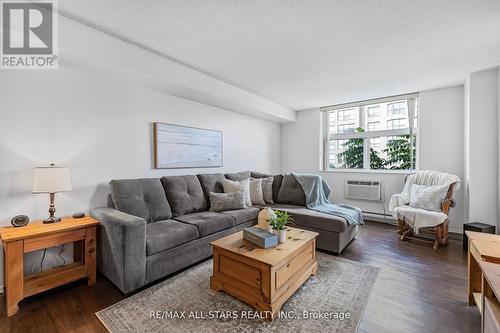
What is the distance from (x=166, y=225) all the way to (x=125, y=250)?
59 cm

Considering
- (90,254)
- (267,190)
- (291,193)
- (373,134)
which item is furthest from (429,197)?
(90,254)

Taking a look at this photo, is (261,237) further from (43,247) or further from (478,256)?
(43,247)

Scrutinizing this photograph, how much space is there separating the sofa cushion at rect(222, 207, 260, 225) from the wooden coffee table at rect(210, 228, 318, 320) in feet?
2.73

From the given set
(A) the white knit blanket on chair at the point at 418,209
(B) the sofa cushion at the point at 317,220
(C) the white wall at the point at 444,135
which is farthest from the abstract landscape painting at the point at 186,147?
(C) the white wall at the point at 444,135

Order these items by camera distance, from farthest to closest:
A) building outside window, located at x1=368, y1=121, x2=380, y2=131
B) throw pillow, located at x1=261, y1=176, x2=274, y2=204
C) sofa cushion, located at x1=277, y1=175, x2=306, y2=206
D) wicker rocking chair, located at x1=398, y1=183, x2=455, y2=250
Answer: building outside window, located at x1=368, y1=121, x2=380, y2=131
throw pillow, located at x1=261, y1=176, x2=274, y2=204
sofa cushion, located at x1=277, y1=175, x2=306, y2=206
wicker rocking chair, located at x1=398, y1=183, x2=455, y2=250

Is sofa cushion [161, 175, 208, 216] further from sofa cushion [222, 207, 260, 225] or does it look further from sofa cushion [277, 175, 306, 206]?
sofa cushion [277, 175, 306, 206]

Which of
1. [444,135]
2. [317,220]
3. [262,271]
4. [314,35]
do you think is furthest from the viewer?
[444,135]

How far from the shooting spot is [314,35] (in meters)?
2.20

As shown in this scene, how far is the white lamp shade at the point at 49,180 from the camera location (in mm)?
1969

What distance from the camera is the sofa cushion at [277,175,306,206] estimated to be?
372 cm

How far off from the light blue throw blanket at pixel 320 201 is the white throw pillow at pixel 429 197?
2.83 ft

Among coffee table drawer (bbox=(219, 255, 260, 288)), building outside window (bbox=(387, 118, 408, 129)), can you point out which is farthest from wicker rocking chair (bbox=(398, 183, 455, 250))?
coffee table drawer (bbox=(219, 255, 260, 288))

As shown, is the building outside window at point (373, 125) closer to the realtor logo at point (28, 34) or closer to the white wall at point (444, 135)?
the white wall at point (444, 135)

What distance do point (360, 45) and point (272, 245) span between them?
2.20m
